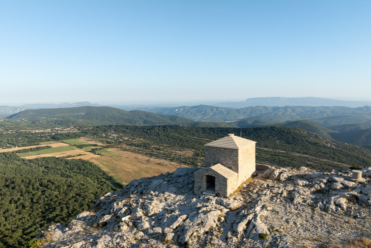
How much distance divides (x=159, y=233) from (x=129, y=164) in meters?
84.8

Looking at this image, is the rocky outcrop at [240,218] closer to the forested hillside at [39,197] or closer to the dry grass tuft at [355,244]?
the dry grass tuft at [355,244]

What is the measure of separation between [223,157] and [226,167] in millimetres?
1225

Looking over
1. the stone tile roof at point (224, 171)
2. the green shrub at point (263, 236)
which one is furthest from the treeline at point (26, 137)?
the green shrub at point (263, 236)

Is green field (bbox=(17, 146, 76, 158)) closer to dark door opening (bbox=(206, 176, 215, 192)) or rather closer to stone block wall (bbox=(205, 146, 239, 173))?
dark door opening (bbox=(206, 176, 215, 192))

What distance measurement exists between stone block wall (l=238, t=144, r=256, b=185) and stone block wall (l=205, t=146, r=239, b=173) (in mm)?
547

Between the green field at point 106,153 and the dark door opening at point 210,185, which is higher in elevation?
the dark door opening at point 210,185

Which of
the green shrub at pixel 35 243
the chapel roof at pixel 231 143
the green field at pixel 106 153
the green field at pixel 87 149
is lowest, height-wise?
the green field at pixel 106 153

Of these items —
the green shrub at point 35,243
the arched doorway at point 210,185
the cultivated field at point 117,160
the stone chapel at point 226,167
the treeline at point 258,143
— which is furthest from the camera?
the treeline at point 258,143

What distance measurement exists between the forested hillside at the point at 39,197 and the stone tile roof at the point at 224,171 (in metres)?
31.3

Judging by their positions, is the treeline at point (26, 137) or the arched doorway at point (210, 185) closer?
the arched doorway at point (210, 185)

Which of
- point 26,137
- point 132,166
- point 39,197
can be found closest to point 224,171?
point 39,197

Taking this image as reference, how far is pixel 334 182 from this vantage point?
20.5 meters

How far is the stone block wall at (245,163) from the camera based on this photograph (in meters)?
23.5

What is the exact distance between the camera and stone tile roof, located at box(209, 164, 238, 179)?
70.0ft
